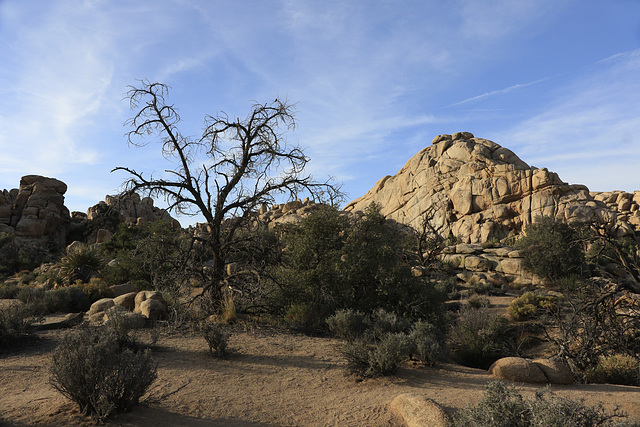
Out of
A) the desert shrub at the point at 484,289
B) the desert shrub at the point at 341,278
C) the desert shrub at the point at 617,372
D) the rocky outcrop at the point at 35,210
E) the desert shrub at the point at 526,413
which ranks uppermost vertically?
the rocky outcrop at the point at 35,210

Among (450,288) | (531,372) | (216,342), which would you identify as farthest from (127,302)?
(450,288)

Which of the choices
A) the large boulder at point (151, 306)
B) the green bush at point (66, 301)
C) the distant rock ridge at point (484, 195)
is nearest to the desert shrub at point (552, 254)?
the distant rock ridge at point (484, 195)

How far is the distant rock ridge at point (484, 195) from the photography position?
42719 millimetres

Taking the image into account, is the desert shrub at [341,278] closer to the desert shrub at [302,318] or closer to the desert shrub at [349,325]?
the desert shrub at [302,318]

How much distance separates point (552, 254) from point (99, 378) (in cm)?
2678

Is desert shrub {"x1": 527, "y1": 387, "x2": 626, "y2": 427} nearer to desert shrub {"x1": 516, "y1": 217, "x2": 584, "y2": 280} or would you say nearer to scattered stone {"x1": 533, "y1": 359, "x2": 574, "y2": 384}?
scattered stone {"x1": 533, "y1": 359, "x2": 574, "y2": 384}

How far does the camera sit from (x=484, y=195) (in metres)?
47.1

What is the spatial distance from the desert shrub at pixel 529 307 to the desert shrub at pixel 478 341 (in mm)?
4609

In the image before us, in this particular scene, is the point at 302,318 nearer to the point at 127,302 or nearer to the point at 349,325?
the point at 349,325

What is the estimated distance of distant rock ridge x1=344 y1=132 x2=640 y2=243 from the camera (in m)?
42.7

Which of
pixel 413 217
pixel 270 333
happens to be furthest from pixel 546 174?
pixel 270 333

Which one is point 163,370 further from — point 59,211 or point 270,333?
point 59,211

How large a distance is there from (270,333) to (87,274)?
12.8 m

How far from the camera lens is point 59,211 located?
149 ft
